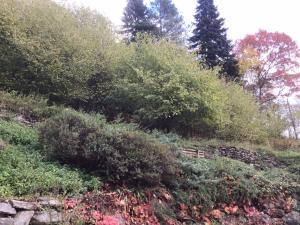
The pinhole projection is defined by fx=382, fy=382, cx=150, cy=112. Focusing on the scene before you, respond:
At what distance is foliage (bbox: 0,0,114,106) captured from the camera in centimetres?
1367

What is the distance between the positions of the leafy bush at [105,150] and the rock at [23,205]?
1.87m

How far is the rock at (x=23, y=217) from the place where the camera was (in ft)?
16.6

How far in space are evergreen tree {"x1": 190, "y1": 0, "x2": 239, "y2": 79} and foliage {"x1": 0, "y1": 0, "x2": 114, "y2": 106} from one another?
1032 cm

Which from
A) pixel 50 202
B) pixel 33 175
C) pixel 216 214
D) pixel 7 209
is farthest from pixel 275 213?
pixel 7 209

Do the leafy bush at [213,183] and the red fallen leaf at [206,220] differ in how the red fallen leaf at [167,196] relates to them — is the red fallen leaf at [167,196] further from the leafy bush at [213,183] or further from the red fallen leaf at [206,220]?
the red fallen leaf at [206,220]

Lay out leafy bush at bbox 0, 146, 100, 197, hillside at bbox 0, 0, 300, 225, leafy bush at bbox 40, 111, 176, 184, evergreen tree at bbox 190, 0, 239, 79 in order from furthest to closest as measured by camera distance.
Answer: evergreen tree at bbox 190, 0, 239, 79
leafy bush at bbox 40, 111, 176, 184
hillside at bbox 0, 0, 300, 225
leafy bush at bbox 0, 146, 100, 197

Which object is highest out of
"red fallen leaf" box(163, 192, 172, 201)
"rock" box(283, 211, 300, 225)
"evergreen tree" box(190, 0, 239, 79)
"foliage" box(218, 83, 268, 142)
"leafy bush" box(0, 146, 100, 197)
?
"evergreen tree" box(190, 0, 239, 79)

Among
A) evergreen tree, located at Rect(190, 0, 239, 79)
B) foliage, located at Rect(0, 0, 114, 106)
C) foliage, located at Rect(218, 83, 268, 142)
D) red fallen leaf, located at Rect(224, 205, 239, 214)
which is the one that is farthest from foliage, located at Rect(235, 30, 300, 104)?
red fallen leaf, located at Rect(224, 205, 239, 214)

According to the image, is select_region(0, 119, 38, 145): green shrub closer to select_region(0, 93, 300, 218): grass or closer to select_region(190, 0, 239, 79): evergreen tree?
select_region(0, 93, 300, 218): grass

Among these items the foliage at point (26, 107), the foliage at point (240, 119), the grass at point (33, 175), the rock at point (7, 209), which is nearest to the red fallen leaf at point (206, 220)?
the grass at point (33, 175)

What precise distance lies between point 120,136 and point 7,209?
305 cm

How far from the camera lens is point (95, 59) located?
16.0 meters

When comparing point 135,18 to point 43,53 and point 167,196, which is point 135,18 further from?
point 167,196

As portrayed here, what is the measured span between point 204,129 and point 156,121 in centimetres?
258
